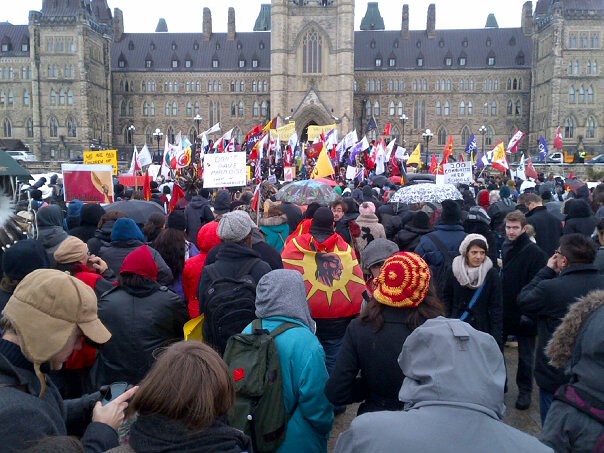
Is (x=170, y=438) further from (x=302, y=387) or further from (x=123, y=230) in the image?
(x=123, y=230)

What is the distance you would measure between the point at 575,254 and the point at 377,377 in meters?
2.12

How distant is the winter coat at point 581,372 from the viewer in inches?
108

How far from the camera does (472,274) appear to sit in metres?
5.56

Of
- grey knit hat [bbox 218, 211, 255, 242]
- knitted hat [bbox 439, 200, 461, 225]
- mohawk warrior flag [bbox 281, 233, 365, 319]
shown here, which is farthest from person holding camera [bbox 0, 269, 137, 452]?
knitted hat [bbox 439, 200, 461, 225]

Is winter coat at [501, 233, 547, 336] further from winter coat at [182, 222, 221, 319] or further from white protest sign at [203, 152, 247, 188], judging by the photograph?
white protest sign at [203, 152, 247, 188]

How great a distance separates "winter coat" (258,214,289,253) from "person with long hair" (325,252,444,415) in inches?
164

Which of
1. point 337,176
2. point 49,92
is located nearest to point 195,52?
point 49,92

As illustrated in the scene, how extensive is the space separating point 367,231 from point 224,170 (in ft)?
15.4

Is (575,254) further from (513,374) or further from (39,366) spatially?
(39,366)

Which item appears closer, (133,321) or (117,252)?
(133,321)

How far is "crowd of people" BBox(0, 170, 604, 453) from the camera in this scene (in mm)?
2176

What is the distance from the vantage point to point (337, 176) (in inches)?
1001

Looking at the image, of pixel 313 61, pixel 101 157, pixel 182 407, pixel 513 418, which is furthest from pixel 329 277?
pixel 313 61

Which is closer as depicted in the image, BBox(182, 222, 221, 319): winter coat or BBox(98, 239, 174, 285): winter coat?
BBox(182, 222, 221, 319): winter coat
